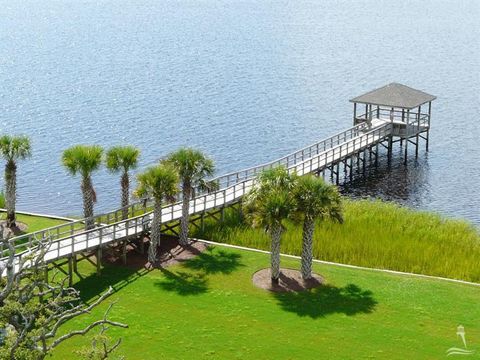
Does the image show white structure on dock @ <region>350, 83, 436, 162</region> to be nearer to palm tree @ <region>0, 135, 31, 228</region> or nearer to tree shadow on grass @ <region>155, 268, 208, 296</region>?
palm tree @ <region>0, 135, 31, 228</region>

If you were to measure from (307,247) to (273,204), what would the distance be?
308 cm

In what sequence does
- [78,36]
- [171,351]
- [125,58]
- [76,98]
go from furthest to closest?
[78,36], [125,58], [76,98], [171,351]

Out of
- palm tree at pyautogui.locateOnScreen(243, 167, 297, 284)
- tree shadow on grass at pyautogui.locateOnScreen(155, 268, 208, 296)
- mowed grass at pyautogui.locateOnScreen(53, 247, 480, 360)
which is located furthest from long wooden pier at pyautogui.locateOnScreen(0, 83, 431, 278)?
tree shadow on grass at pyautogui.locateOnScreen(155, 268, 208, 296)

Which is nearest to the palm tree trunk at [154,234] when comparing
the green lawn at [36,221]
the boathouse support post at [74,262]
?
the boathouse support post at [74,262]

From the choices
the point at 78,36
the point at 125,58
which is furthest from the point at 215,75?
the point at 78,36

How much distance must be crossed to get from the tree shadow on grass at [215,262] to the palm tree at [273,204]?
2643 millimetres

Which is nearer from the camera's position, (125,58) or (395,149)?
(395,149)

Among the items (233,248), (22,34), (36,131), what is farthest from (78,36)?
(233,248)

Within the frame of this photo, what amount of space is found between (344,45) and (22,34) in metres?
55.1

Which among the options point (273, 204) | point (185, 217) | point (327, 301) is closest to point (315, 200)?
point (273, 204)

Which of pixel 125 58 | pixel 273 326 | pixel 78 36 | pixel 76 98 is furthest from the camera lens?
pixel 78 36

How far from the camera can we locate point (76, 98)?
305 feet

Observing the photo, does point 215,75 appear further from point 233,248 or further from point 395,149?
point 233,248

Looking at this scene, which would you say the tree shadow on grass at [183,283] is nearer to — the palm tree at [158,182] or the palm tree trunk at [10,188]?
the palm tree at [158,182]
